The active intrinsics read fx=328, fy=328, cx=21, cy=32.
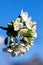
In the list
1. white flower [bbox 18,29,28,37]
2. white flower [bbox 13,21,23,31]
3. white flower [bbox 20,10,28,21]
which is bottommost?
white flower [bbox 18,29,28,37]

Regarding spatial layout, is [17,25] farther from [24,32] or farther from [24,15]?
[24,15]

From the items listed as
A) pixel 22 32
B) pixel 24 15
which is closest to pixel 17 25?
pixel 22 32

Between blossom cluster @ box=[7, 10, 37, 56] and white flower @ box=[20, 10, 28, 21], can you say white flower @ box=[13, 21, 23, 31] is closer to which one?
blossom cluster @ box=[7, 10, 37, 56]

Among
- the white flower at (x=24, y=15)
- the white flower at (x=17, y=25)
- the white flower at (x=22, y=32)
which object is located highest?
the white flower at (x=24, y=15)

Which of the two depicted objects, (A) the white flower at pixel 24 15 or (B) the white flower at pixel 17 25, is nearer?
(B) the white flower at pixel 17 25

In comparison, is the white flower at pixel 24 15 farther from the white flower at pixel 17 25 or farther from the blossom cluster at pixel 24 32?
the white flower at pixel 17 25

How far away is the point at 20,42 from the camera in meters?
3.95

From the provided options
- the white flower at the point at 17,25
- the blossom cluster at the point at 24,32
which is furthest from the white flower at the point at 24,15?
the white flower at the point at 17,25

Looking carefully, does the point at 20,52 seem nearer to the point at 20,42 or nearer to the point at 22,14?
the point at 20,42

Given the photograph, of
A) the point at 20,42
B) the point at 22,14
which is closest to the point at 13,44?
the point at 20,42

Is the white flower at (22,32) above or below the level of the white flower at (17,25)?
below

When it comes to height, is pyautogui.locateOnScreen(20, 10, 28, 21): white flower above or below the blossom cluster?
above

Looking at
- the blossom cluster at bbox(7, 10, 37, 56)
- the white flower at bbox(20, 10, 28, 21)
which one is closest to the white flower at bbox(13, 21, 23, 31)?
the blossom cluster at bbox(7, 10, 37, 56)

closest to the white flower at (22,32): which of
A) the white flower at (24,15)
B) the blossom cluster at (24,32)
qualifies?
the blossom cluster at (24,32)
